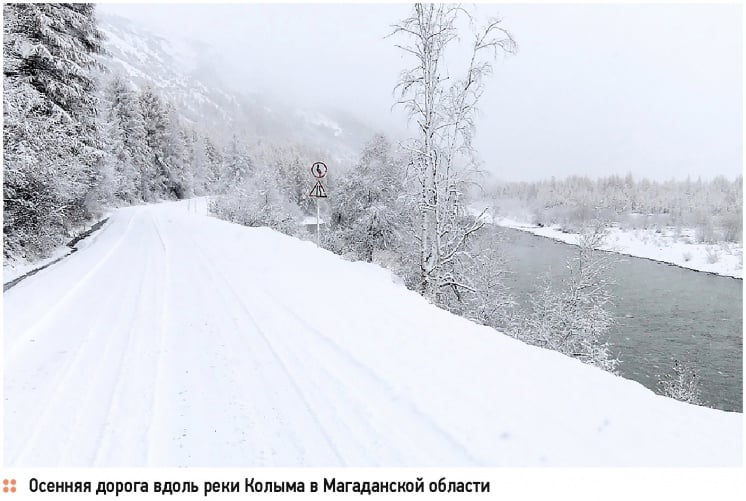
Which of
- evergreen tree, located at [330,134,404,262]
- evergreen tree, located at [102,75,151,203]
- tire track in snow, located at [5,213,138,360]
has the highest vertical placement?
evergreen tree, located at [102,75,151,203]

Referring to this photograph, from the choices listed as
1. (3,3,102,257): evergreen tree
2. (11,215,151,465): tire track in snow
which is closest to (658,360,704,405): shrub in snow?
(11,215,151,465): tire track in snow

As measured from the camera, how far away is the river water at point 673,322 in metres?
15.8

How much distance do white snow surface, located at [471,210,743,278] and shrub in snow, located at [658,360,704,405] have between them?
48.2ft

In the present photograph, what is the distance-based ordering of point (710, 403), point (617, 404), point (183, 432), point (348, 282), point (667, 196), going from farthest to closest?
1. point (667, 196)
2. point (710, 403)
3. point (348, 282)
4. point (617, 404)
5. point (183, 432)

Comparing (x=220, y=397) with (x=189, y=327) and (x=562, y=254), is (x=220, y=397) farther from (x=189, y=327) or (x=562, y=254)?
(x=562, y=254)

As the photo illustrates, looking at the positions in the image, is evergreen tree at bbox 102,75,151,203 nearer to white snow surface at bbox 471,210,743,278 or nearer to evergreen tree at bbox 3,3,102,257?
evergreen tree at bbox 3,3,102,257

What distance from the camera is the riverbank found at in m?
37.8

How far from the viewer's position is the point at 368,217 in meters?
24.0

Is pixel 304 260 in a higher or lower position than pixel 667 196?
lower

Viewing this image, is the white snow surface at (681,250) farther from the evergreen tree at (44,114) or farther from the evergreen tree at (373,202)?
the evergreen tree at (44,114)

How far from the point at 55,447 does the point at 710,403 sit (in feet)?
58.4

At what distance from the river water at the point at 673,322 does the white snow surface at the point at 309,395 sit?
Answer: 44.1ft

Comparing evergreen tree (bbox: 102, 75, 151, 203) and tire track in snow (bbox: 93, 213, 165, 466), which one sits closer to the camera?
tire track in snow (bbox: 93, 213, 165, 466)

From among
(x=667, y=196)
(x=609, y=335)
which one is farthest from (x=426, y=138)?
(x=667, y=196)
